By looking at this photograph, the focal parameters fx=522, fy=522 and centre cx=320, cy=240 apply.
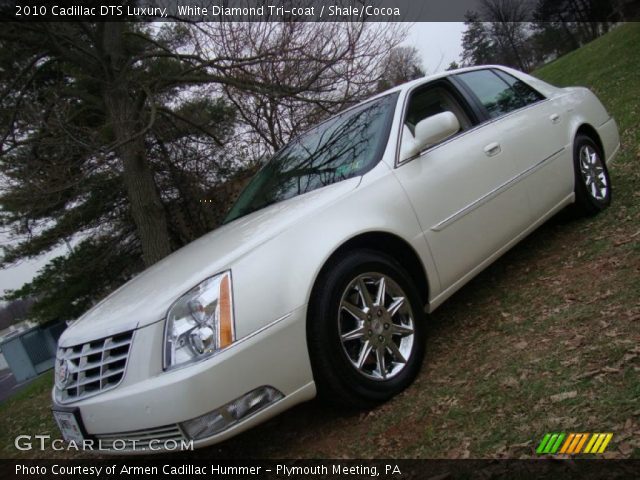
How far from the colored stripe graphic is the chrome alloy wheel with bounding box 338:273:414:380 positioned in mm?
905

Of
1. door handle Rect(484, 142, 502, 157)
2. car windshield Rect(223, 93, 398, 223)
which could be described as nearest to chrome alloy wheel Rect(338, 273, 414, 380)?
car windshield Rect(223, 93, 398, 223)

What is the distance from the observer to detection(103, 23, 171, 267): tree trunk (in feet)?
22.6

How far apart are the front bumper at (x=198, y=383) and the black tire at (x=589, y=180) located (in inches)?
123

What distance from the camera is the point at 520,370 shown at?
272 cm

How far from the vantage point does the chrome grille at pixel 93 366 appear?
243 centimetres

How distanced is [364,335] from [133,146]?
5.42 meters

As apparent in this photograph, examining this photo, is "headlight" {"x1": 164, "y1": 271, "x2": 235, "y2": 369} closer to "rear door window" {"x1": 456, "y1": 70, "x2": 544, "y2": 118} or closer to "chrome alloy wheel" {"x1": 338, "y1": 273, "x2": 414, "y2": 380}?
"chrome alloy wheel" {"x1": 338, "y1": 273, "x2": 414, "y2": 380}

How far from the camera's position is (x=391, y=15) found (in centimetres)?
727

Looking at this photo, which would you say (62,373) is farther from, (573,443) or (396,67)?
(396,67)

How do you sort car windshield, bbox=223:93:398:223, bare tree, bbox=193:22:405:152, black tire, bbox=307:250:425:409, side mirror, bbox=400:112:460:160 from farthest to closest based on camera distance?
bare tree, bbox=193:22:405:152 < car windshield, bbox=223:93:398:223 < side mirror, bbox=400:112:460:160 < black tire, bbox=307:250:425:409

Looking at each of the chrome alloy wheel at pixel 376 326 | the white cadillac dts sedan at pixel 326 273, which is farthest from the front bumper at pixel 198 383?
the chrome alloy wheel at pixel 376 326

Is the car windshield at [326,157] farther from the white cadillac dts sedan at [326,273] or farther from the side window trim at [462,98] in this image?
the side window trim at [462,98]

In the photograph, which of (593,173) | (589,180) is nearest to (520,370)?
(589,180)

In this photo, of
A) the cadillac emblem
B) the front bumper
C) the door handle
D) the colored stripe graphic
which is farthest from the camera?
the door handle
